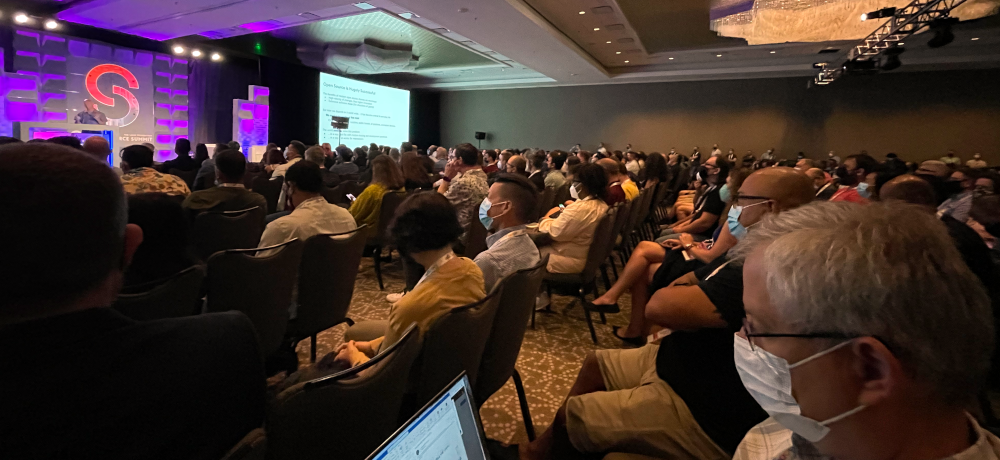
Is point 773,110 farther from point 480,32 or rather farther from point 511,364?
point 511,364

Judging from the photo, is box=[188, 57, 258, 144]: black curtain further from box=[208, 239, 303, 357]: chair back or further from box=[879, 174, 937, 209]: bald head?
box=[879, 174, 937, 209]: bald head

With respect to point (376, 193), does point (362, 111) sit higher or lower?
higher

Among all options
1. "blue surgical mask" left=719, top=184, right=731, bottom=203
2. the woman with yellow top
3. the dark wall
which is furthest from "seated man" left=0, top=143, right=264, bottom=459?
the dark wall

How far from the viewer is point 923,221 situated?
2.44ft

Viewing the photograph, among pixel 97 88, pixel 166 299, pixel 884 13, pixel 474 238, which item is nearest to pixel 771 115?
pixel 884 13

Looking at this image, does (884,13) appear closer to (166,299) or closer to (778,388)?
(778,388)

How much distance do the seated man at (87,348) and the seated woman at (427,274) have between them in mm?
742

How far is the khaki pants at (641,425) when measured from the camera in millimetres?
1430

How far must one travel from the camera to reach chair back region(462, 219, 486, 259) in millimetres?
3756

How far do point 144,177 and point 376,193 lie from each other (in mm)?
1655

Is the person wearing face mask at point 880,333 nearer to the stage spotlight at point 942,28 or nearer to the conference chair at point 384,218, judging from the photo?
the conference chair at point 384,218

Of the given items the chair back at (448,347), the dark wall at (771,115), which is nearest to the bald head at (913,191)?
the chair back at (448,347)

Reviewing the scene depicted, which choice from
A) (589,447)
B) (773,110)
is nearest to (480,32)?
(589,447)

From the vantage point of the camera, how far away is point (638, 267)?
327 centimetres
